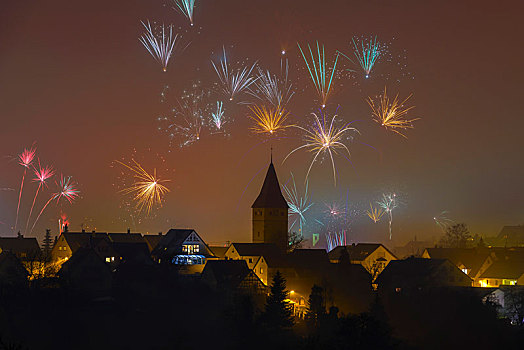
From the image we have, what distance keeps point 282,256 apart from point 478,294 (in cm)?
3094

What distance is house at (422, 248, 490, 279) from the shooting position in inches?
4133

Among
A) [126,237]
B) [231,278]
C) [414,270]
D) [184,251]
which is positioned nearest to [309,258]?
[414,270]

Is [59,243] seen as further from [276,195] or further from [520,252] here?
[520,252]

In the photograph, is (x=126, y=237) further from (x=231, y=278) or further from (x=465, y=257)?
(x=465, y=257)

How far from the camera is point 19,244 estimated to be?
122m

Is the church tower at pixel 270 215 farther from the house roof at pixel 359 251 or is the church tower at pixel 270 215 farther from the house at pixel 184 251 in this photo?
the house at pixel 184 251

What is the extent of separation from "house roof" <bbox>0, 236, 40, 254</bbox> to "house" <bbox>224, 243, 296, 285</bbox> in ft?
106

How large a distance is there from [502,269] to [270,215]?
40.2 m

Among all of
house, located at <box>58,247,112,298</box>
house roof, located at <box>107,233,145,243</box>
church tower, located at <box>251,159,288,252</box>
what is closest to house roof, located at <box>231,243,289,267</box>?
church tower, located at <box>251,159,288,252</box>

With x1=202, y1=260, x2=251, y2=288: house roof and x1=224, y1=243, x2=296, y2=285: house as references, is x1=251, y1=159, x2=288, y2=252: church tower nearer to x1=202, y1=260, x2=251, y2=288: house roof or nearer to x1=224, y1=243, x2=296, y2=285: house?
x1=224, y1=243, x2=296, y2=285: house

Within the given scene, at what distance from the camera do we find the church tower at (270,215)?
410 feet

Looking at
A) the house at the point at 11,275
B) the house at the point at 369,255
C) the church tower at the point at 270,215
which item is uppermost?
the church tower at the point at 270,215

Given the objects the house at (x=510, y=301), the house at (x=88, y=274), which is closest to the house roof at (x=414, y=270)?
the house at (x=510, y=301)

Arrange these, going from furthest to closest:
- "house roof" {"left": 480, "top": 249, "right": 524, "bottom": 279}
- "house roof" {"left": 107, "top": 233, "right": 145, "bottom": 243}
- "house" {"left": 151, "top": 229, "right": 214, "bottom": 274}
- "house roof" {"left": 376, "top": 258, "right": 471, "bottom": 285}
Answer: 1. "house roof" {"left": 107, "top": 233, "right": 145, "bottom": 243}
2. "house" {"left": 151, "top": 229, "right": 214, "bottom": 274}
3. "house roof" {"left": 480, "top": 249, "right": 524, "bottom": 279}
4. "house roof" {"left": 376, "top": 258, "right": 471, "bottom": 285}
